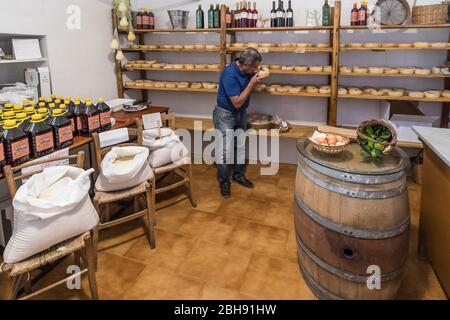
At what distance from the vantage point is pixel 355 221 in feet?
5.26

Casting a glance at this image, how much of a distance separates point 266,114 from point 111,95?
6.12 ft

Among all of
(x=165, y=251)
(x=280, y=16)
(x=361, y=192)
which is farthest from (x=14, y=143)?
(x=280, y=16)

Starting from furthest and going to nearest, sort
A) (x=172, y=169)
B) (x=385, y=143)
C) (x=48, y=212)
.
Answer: (x=172, y=169), (x=385, y=143), (x=48, y=212)

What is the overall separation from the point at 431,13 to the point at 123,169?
2980mm

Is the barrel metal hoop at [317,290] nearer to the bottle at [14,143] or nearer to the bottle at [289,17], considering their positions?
the bottle at [14,143]

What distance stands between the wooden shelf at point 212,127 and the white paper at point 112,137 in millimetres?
1411

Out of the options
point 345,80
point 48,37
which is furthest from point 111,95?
point 345,80

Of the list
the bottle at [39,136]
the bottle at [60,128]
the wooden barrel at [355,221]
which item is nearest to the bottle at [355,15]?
the wooden barrel at [355,221]

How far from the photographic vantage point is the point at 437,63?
338 centimetres

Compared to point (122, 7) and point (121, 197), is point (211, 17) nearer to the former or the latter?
point (122, 7)

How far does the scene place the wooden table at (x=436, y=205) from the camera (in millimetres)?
1817

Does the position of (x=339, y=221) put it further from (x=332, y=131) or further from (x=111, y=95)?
(x=111, y=95)

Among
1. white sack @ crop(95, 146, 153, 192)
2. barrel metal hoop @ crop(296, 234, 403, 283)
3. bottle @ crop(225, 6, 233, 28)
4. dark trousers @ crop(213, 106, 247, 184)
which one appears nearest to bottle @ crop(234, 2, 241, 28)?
bottle @ crop(225, 6, 233, 28)

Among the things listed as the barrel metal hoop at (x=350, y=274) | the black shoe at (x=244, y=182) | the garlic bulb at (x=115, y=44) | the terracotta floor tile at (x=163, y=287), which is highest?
the garlic bulb at (x=115, y=44)
